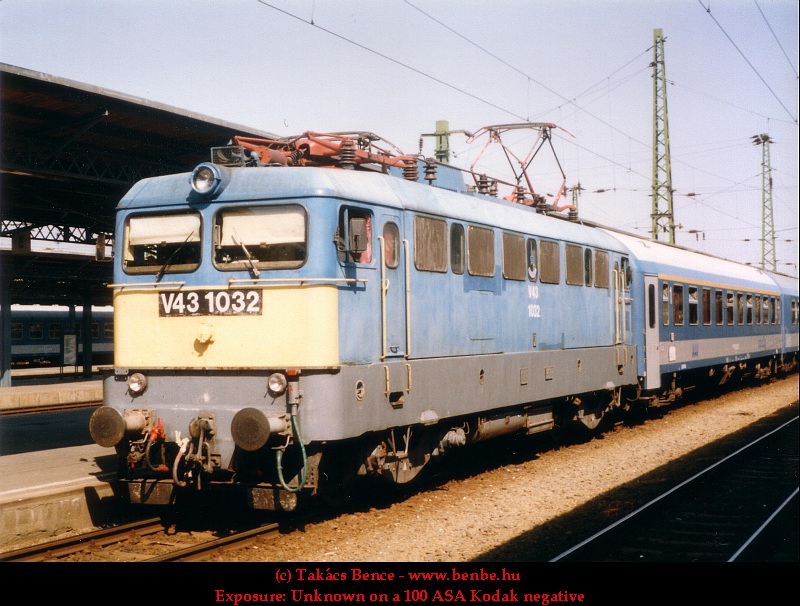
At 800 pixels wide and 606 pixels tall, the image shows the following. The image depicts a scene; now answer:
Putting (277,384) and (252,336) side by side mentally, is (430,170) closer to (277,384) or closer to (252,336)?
(252,336)

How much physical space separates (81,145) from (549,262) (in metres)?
8.55

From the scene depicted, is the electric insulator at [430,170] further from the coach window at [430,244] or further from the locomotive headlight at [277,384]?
the locomotive headlight at [277,384]

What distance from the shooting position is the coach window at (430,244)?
31.3ft

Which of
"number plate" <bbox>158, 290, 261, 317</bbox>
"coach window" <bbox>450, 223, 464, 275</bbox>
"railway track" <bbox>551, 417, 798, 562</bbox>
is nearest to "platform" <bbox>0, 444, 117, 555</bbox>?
"number plate" <bbox>158, 290, 261, 317</bbox>

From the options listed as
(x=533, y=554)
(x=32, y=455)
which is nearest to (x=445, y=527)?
(x=533, y=554)

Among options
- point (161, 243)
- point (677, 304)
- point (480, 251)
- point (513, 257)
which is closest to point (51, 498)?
point (161, 243)

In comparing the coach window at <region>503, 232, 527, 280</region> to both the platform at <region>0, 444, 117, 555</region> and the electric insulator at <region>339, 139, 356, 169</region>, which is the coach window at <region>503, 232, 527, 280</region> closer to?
the electric insulator at <region>339, 139, 356, 169</region>

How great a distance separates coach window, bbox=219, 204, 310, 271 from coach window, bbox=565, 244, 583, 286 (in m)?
5.79

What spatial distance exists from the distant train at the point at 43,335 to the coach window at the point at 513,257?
91.0 ft

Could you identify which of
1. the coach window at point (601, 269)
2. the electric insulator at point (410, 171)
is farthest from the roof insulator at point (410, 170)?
the coach window at point (601, 269)

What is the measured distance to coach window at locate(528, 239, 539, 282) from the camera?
40.1 ft

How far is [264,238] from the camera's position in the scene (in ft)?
27.7

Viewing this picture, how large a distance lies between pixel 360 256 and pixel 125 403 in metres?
2.86

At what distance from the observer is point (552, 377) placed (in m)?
12.7
